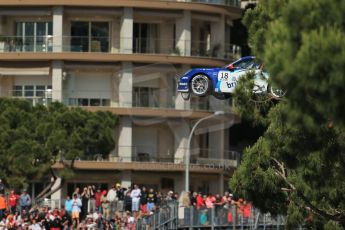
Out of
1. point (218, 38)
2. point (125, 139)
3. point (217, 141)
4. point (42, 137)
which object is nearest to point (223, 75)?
point (42, 137)

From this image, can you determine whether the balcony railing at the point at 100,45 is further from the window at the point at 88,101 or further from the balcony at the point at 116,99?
the window at the point at 88,101

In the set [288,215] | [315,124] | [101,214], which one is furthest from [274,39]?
[101,214]

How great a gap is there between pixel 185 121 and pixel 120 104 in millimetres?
4896

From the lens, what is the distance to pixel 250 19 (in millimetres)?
32500

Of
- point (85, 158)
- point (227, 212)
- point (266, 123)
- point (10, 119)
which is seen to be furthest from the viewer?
point (85, 158)

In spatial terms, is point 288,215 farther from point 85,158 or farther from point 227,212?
point 85,158

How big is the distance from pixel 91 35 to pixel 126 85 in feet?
13.8

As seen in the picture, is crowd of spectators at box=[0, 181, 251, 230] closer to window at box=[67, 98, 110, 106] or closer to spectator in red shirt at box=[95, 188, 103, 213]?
spectator in red shirt at box=[95, 188, 103, 213]

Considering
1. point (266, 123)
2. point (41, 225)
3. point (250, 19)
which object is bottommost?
point (41, 225)

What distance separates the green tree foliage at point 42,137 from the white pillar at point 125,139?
33.6 ft

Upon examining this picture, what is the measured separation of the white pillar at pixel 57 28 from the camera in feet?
310

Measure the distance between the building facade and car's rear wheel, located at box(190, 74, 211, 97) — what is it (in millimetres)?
46413

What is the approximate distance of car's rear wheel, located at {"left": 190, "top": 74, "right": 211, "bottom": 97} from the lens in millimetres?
46125

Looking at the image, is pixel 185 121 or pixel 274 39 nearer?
pixel 274 39
